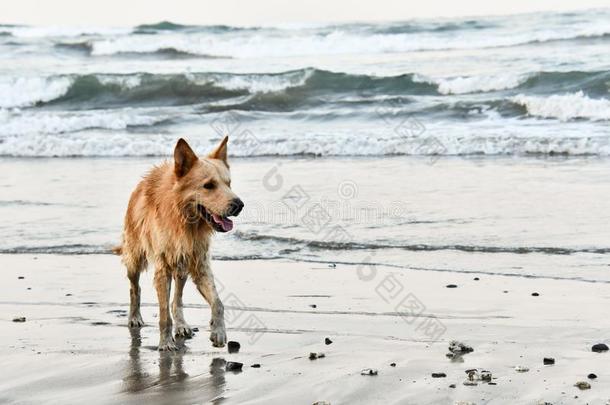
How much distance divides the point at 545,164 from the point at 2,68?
21.7 meters

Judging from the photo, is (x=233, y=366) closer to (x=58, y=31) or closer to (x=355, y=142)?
(x=355, y=142)

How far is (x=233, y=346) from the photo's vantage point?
600 cm

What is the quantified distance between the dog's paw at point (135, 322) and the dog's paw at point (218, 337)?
3.05 ft

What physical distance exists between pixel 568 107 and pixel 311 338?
15831 mm

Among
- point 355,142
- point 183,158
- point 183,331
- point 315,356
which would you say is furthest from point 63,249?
point 355,142

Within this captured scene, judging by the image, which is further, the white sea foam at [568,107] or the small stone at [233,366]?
the white sea foam at [568,107]

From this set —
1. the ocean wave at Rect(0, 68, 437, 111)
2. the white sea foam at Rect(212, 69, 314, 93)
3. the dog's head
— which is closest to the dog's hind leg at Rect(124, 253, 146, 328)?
the dog's head

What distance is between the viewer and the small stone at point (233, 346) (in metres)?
Result: 5.96

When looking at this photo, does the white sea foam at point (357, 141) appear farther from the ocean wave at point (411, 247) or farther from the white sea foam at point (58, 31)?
the white sea foam at point (58, 31)

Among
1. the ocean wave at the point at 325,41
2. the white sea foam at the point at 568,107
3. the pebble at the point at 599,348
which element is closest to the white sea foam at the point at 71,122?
the white sea foam at the point at 568,107

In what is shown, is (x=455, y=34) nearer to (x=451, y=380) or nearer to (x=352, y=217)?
(x=352, y=217)

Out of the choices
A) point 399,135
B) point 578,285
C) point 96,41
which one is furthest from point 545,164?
point 96,41

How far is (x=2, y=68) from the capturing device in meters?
32.1

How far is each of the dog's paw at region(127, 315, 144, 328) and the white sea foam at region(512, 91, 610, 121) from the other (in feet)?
48.9
